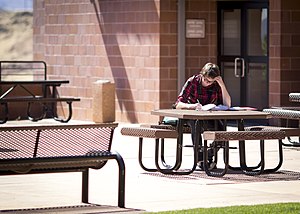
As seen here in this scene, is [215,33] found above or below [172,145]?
above

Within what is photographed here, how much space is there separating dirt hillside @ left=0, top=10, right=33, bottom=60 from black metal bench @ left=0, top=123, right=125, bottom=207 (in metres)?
58.9

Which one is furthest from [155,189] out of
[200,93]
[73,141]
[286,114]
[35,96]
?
[35,96]

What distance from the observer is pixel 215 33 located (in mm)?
24453

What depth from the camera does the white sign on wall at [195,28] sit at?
24.3 m

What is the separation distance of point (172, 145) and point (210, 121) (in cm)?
374

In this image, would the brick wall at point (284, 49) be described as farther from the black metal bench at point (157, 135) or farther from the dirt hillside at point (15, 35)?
the dirt hillside at point (15, 35)

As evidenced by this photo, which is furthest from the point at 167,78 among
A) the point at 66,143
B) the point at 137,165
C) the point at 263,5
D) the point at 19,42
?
the point at 19,42

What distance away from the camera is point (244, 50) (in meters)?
24.3

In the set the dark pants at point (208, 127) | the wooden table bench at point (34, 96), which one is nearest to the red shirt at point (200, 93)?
the dark pants at point (208, 127)

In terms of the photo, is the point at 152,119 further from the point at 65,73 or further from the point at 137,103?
the point at 65,73

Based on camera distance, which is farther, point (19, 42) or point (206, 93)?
point (19, 42)

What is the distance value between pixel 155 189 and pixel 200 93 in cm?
256

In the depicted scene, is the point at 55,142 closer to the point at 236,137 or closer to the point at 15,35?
the point at 236,137

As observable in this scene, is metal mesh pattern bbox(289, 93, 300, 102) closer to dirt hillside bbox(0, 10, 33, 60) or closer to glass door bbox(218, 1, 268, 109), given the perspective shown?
glass door bbox(218, 1, 268, 109)
